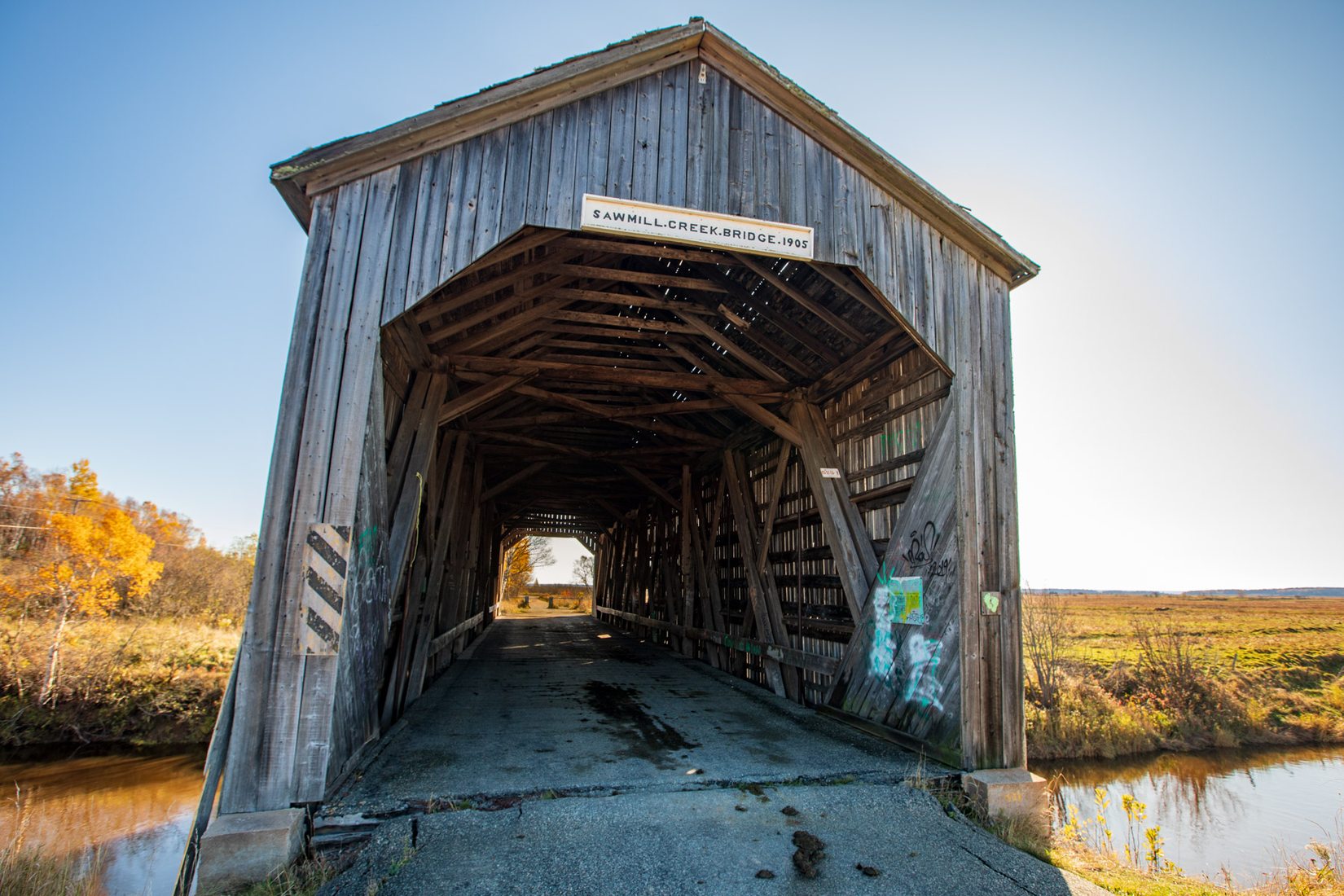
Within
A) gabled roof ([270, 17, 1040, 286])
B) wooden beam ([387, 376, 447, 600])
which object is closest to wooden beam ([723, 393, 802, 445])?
gabled roof ([270, 17, 1040, 286])

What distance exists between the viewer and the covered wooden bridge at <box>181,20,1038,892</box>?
12.8ft

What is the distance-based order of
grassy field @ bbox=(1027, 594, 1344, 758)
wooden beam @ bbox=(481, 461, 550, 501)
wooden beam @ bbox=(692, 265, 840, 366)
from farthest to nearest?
grassy field @ bbox=(1027, 594, 1344, 758), wooden beam @ bbox=(481, 461, 550, 501), wooden beam @ bbox=(692, 265, 840, 366)

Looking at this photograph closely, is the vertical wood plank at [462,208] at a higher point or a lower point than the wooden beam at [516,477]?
higher

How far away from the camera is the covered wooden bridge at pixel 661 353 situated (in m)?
3.91

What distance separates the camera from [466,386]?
8.16 meters

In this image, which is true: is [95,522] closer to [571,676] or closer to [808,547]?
[571,676]

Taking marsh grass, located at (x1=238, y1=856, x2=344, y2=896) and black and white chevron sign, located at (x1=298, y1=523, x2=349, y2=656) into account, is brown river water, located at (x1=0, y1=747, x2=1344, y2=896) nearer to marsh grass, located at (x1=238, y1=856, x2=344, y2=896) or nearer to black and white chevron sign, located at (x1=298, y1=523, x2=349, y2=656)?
marsh grass, located at (x1=238, y1=856, x2=344, y2=896)

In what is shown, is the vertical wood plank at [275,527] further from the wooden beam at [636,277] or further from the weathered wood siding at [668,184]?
the wooden beam at [636,277]

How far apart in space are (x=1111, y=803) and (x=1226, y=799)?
1.81 meters

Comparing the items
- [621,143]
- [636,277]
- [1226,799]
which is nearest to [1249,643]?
[1226,799]

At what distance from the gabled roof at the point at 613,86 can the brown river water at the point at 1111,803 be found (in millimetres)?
6412

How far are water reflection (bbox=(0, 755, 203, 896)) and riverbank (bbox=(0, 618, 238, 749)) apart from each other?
0.90 metres

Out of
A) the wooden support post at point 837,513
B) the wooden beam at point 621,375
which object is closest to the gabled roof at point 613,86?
the wooden support post at point 837,513

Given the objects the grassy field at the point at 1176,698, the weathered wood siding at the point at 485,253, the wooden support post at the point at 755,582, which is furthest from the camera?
the grassy field at the point at 1176,698
